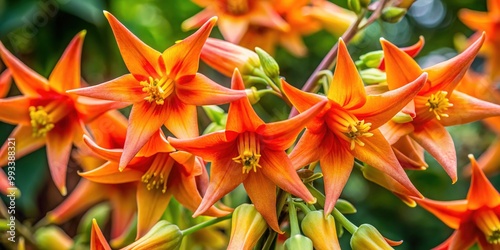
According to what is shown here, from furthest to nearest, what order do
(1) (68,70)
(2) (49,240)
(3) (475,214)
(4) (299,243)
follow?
(2) (49,240) → (1) (68,70) → (3) (475,214) → (4) (299,243)

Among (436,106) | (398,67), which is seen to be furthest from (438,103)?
(398,67)

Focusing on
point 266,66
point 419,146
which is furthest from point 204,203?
point 419,146

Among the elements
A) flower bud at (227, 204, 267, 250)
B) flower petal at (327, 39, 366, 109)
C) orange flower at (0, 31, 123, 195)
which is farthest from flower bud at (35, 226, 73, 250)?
flower petal at (327, 39, 366, 109)

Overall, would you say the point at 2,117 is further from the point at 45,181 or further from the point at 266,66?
the point at 45,181

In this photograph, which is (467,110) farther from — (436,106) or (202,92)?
(202,92)

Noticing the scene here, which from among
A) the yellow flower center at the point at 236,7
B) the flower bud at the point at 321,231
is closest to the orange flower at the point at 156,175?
the flower bud at the point at 321,231

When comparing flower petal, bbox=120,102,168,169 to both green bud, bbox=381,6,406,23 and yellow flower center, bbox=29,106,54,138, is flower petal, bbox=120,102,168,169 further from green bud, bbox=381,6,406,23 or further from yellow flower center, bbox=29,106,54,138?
green bud, bbox=381,6,406,23
